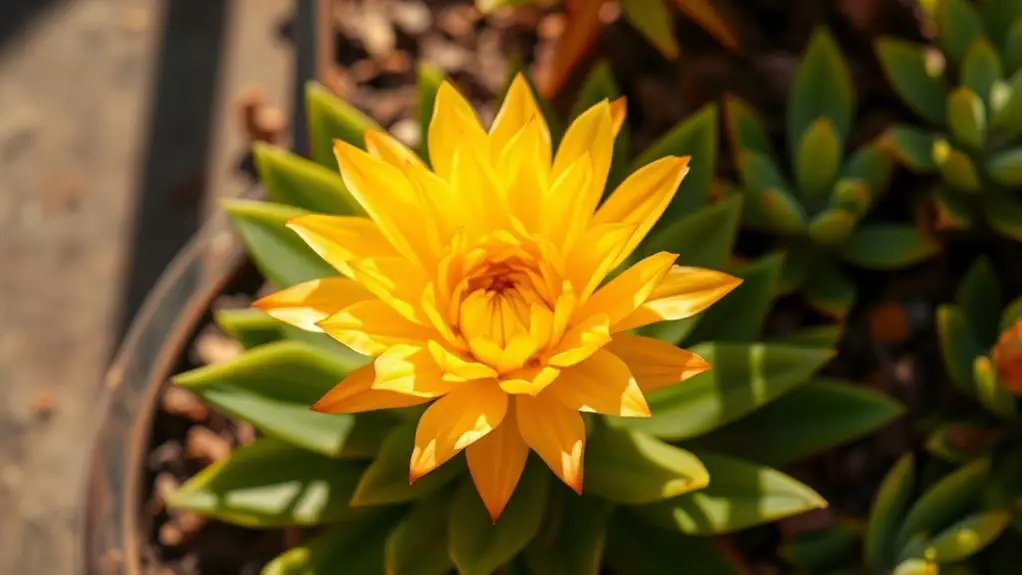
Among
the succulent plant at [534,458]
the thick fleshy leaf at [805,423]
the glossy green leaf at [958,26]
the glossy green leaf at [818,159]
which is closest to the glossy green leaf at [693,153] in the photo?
the succulent plant at [534,458]

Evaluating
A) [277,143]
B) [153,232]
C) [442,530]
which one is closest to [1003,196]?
[442,530]

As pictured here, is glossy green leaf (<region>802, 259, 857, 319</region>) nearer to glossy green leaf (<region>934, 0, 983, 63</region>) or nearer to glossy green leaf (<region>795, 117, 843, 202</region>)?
glossy green leaf (<region>795, 117, 843, 202</region>)

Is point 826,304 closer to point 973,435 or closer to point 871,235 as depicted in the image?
point 871,235

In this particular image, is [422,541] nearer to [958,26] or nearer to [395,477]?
[395,477]

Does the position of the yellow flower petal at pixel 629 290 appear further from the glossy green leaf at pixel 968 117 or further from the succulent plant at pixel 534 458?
the glossy green leaf at pixel 968 117

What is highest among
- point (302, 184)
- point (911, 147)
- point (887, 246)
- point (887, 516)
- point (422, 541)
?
point (302, 184)

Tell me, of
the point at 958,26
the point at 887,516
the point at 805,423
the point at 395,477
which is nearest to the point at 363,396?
the point at 395,477

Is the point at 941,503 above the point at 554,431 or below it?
below
